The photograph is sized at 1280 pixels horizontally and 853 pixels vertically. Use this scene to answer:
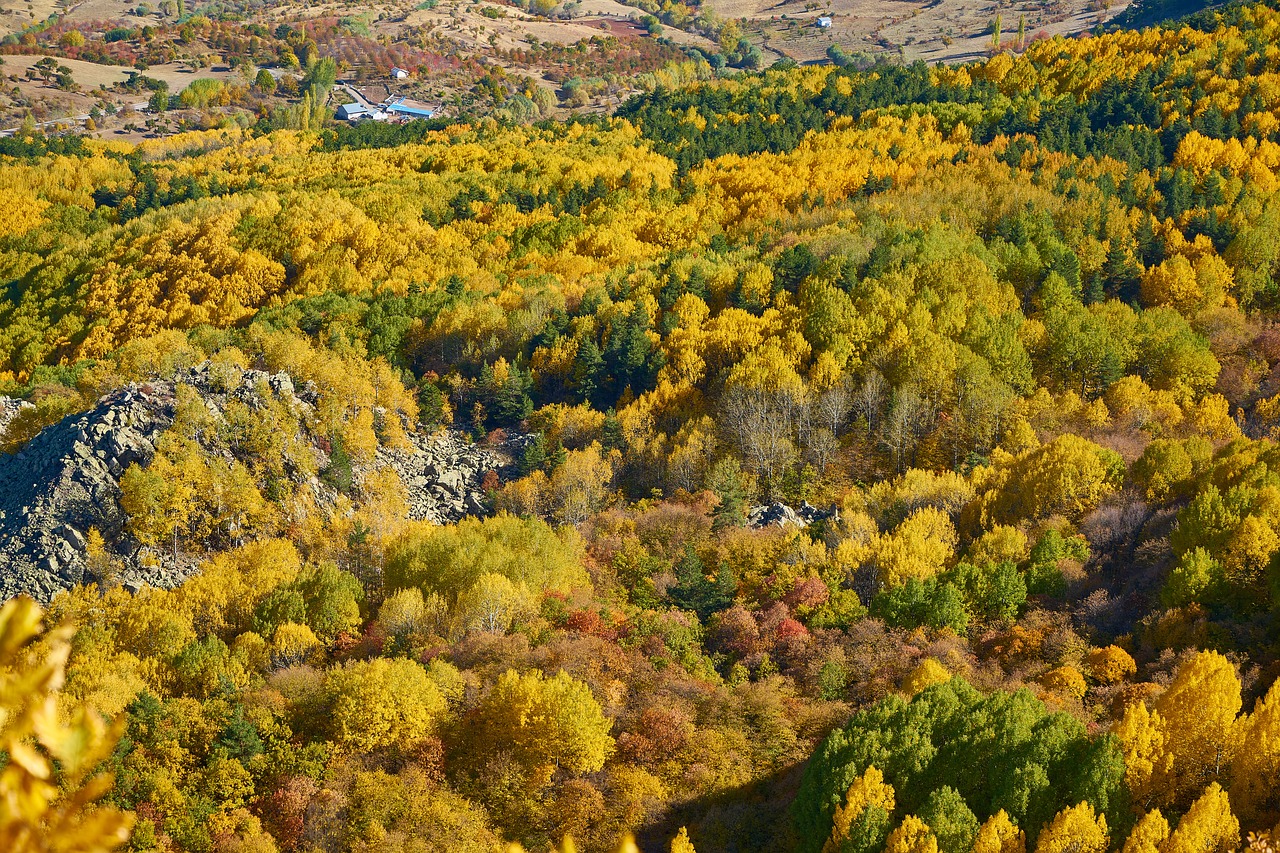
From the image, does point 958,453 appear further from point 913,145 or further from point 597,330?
point 913,145

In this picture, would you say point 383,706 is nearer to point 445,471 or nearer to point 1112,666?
point 445,471

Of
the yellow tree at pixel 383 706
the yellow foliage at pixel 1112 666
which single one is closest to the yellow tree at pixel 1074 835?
the yellow foliage at pixel 1112 666

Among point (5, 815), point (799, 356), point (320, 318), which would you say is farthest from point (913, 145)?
point (5, 815)

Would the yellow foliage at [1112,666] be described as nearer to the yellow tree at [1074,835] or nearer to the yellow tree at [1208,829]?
the yellow tree at [1208,829]

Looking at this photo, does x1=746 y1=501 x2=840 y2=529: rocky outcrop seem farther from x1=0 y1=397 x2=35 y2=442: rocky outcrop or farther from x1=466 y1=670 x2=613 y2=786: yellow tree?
x1=0 y1=397 x2=35 y2=442: rocky outcrop

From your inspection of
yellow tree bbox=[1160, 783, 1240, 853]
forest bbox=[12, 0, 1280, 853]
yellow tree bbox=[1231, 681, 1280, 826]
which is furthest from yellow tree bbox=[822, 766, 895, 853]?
yellow tree bbox=[1231, 681, 1280, 826]

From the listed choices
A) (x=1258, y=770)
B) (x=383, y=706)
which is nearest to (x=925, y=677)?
(x=1258, y=770)

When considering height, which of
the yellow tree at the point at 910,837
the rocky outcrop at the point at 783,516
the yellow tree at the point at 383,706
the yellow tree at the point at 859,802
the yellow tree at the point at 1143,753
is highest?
the yellow tree at the point at 1143,753
